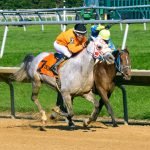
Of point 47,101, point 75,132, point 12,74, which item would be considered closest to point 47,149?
point 75,132

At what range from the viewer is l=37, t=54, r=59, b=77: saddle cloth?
37.4ft

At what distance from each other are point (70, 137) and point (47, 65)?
5.24ft

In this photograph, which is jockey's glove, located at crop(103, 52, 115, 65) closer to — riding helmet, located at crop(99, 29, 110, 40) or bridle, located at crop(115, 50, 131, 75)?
bridle, located at crop(115, 50, 131, 75)

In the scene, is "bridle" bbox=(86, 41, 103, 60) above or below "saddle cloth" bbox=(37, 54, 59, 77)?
above

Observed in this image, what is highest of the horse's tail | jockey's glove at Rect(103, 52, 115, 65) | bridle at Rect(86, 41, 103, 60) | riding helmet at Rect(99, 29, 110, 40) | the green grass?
riding helmet at Rect(99, 29, 110, 40)

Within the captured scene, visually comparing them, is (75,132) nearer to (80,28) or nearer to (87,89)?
(87,89)

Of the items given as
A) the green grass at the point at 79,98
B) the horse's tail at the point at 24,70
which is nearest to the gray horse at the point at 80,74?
the horse's tail at the point at 24,70

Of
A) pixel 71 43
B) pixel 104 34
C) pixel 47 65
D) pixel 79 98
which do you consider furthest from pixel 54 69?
pixel 79 98

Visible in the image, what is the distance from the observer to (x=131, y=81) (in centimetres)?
1205

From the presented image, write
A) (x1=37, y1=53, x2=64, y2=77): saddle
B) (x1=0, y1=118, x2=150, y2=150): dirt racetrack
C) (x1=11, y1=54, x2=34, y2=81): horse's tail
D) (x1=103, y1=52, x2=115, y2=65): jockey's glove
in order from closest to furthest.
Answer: (x1=0, y1=118, x2=150, y2=150): dirt racetrack
(x1=103, y1=52, x2=115, y2=65): jockey's glove
(x1=37, y1=53, x2=64, y2=77): saddle
(x1=11, y1=54, x2=34, y2=81): horse's tail

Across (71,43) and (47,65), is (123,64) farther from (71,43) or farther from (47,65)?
(47,65)

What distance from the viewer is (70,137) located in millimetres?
10289

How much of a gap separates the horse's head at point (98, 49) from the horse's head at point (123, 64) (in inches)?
6.3

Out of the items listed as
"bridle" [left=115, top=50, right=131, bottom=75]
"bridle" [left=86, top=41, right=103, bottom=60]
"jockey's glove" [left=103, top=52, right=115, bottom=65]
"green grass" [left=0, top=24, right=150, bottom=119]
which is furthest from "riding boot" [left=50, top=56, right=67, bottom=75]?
"green grass" [left=0, top=24, right=150, bottom=119]
